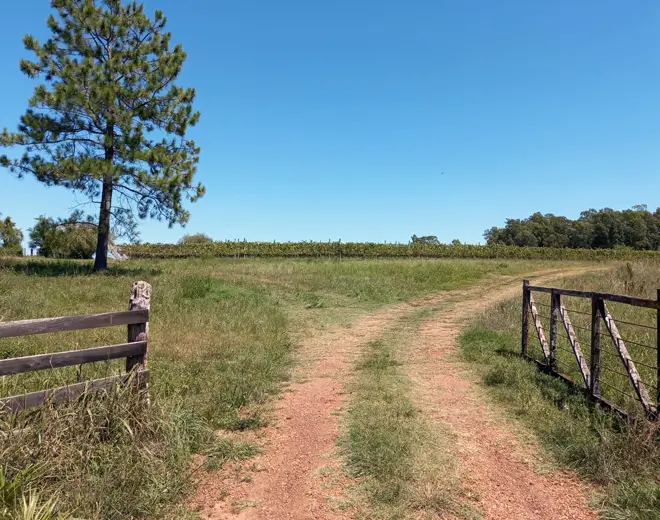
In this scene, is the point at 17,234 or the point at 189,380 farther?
the point at 17,234

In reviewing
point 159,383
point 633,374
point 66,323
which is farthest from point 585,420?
point 66,323

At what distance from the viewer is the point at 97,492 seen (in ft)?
11.3

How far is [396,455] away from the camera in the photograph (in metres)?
4.25

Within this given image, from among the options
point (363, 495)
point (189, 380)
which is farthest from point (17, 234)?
point (363, 495)

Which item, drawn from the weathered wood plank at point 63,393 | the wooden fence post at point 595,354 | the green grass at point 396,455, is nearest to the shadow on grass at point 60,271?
the weathered wood plank at point 63,393

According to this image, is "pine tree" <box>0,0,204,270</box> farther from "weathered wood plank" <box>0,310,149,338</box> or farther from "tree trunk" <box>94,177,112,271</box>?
"weathered wood plank" <box>0,310,149,338</box>

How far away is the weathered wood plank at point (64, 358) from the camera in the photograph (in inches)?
151

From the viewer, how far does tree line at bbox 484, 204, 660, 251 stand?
297ft

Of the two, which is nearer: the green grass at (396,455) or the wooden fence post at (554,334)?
the green grass at (396,455)

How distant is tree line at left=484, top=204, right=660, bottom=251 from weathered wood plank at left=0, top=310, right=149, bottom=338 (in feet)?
282

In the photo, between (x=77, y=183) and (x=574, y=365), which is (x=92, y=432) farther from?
(x=77, y=183)

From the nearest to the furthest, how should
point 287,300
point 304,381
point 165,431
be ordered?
point 165,431 < point 304,381 < point 287,300

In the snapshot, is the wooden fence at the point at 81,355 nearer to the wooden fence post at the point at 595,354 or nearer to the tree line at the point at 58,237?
the wooden fence post at the point at 595,354

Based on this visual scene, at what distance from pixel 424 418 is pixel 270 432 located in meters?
1.85
